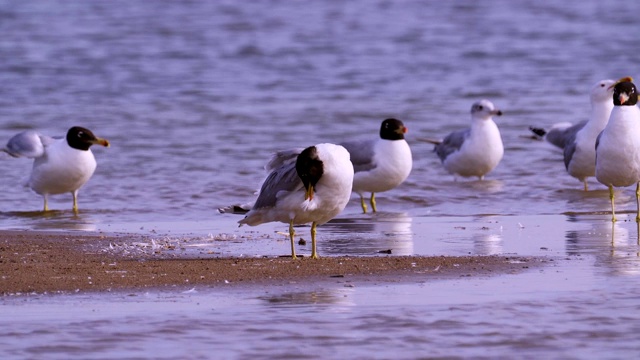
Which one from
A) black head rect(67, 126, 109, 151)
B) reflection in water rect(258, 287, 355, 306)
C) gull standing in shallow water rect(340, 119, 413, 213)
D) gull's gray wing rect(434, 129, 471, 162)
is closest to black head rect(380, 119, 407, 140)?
gull standing in shallow water rect(340, 119, 413, 213)

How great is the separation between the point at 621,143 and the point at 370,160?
274 cm

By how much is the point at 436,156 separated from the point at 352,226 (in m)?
5.05

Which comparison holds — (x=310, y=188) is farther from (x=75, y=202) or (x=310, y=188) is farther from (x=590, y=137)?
(x=590, y=137)

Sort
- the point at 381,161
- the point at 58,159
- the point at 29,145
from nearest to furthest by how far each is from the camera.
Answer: the point at 381,161 → the point at 58,159 → the point at 29,145

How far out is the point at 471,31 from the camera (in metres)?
31.0

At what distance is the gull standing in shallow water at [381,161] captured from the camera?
39.0 feet

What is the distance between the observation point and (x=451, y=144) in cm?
1450

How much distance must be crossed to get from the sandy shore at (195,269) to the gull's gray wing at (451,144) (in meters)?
6.13

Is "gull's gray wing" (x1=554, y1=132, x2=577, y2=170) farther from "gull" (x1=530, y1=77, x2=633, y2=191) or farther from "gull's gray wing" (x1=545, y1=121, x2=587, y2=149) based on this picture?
"gull's gray wing" (x1=545, y1=121, x2=587, y2=149)

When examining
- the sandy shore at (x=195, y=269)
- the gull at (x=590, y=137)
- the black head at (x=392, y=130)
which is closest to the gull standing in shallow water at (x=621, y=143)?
the gull at (x=590, y=137)

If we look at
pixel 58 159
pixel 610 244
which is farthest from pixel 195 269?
pixel 58 159

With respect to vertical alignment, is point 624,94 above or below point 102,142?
above

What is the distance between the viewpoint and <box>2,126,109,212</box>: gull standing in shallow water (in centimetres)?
1248

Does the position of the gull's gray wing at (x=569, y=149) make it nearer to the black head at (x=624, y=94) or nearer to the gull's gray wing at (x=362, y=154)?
the gull's gray wing at (x=362, y=154)
